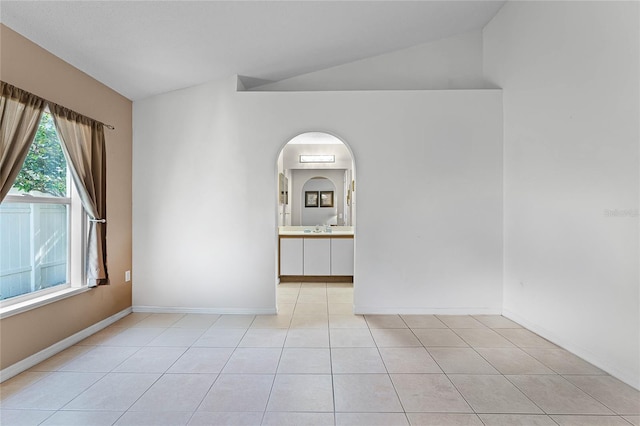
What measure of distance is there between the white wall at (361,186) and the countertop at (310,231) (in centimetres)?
152

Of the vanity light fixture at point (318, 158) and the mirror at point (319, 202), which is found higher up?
the vanity light fixture at point (318, 158)

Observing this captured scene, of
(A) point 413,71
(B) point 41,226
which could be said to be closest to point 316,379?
(B) point 41,226

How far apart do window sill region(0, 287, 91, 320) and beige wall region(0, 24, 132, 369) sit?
45mm

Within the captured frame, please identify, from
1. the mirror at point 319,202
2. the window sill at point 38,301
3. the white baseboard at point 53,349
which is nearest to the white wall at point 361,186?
the white baseboard at point 53,349

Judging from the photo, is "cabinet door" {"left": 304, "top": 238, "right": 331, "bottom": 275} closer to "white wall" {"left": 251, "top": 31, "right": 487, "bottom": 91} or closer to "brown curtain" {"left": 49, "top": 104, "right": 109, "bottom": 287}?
"white wall" {"left": 251, "top": 31, "right": 487, "bottom": 91}

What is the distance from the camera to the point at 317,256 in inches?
200

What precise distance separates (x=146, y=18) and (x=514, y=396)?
12.4 ft

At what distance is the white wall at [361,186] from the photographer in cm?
356

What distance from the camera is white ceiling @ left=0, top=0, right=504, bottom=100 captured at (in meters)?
2.32

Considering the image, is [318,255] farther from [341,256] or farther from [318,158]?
[318,158]

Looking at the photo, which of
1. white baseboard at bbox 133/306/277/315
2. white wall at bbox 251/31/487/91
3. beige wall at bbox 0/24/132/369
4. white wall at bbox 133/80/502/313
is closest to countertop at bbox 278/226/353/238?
white wall at bbox 133/80/502/313

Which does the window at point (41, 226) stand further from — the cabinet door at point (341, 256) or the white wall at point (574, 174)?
the white wall at point (574, 174)

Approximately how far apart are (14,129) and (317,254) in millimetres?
3792

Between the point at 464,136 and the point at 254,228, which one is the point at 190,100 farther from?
the point at 464,136
